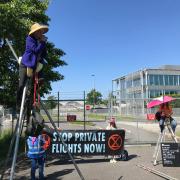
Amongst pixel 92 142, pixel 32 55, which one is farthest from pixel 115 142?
pixel 32 55

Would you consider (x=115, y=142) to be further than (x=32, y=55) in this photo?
Yes

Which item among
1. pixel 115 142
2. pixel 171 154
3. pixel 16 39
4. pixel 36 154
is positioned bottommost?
pixel 171 154

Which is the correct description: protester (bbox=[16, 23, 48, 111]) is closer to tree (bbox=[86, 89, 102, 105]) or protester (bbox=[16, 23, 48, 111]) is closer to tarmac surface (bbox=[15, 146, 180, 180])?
tarmac surface (bbox=[15, 146, 180, 180])

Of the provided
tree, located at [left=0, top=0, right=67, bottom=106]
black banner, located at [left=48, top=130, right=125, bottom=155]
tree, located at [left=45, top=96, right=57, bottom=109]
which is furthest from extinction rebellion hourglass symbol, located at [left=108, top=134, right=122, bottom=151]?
tree, located at [left=45, top=96, right=57, bottom=109]

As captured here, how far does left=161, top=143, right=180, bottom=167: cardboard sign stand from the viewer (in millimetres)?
13003

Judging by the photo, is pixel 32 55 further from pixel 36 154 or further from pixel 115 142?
pixel 115 142

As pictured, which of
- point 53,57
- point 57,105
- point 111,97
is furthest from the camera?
point 111,97

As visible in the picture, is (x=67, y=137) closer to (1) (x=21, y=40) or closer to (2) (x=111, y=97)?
(1) (x=21, y=40)

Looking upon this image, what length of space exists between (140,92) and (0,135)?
70436mm

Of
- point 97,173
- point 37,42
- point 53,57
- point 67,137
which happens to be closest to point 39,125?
point 37,42

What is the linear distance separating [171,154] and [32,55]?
24.6 ft

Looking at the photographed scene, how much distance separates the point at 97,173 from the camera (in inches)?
475

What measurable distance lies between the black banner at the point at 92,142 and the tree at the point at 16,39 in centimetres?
348

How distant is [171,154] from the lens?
42.9ft
